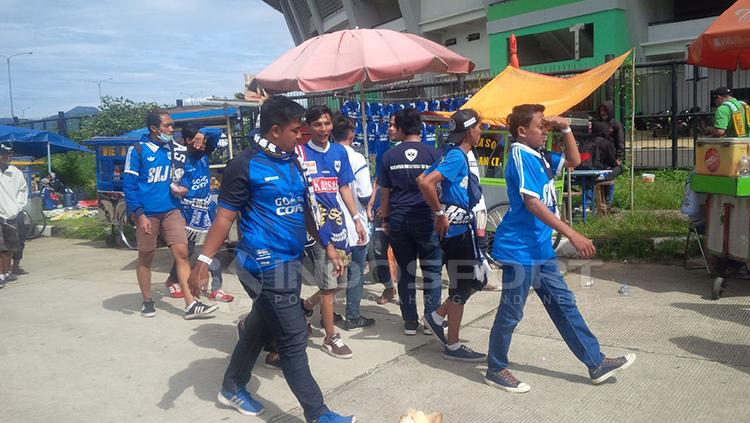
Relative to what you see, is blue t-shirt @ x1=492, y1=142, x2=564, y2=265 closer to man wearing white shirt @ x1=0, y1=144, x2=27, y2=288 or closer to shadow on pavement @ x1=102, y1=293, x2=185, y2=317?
shadow on pavement @ x1=102, y1=293, x2=185, y2=317

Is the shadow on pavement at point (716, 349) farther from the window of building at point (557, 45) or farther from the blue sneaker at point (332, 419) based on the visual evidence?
the window of building at point (557, 45)

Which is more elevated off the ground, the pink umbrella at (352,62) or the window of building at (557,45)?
the window of building at (557,45)

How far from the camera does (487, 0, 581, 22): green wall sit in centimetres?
2241

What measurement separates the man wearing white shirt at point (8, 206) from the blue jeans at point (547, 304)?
6662 millimetres

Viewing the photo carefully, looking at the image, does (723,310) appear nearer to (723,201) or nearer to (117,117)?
(723,201)

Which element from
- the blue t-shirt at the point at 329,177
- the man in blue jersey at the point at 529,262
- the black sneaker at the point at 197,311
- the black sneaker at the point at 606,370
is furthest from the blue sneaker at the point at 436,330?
the black sneaker at the point at 197,311

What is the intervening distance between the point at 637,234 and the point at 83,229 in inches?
376

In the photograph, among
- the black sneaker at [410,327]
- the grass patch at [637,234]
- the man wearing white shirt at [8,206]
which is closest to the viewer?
the black sneaker at [410,327]

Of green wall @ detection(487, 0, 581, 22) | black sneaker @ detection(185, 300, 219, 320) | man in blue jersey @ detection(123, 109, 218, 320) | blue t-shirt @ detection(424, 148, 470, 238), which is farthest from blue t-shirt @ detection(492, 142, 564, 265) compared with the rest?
green wall @ detection(487, 0, 581, 22)

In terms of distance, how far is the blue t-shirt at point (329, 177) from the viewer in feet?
16.5

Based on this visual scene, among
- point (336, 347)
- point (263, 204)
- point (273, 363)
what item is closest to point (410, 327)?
point (336, 347)

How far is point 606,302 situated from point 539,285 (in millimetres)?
2158

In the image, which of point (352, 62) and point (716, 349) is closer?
point (716, 349)

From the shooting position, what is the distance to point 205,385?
14.6 ft
